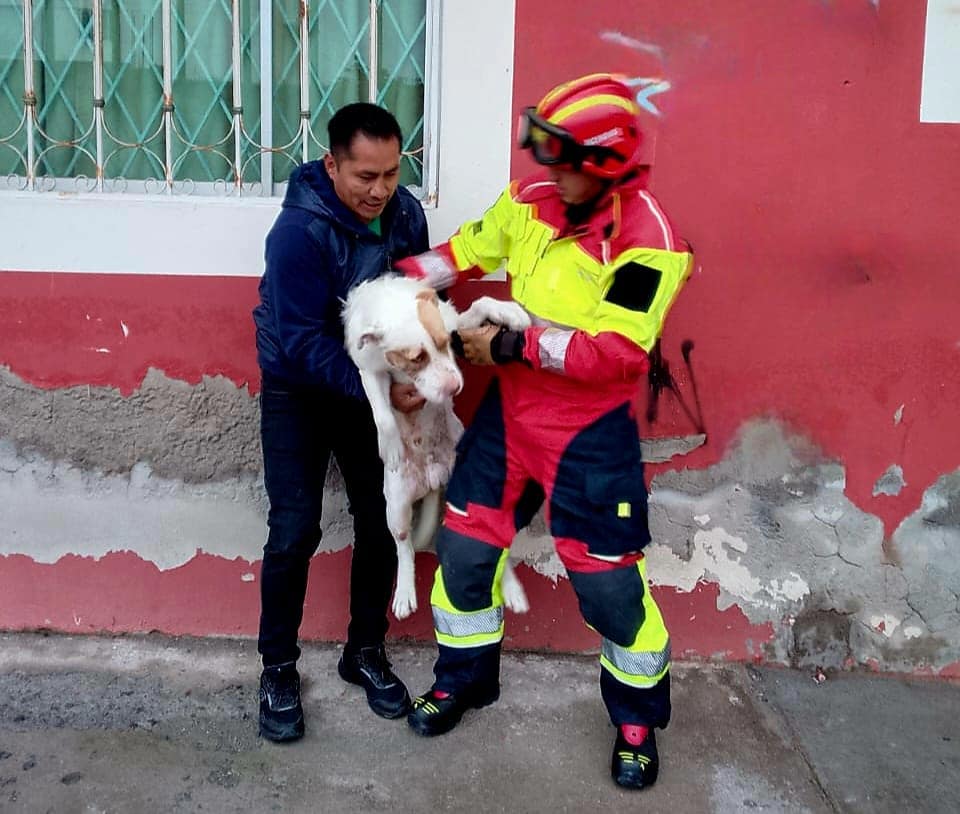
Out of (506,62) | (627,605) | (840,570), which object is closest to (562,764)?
(627,605)

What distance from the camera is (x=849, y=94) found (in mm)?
3445

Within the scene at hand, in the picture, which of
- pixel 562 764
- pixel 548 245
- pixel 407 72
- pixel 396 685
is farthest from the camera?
pixel 407 72

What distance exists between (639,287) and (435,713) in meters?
1.55

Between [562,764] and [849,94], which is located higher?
[849,94]

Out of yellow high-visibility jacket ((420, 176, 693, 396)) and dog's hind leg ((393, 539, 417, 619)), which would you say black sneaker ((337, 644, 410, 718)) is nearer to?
dog's hind leg ((393, 539, 417, 619))

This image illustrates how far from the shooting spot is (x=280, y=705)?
3256mm

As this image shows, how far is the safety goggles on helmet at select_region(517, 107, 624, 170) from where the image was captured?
106 inches

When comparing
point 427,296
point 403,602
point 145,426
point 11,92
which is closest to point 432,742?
point 403,602

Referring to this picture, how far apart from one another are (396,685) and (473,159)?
1.84 metres

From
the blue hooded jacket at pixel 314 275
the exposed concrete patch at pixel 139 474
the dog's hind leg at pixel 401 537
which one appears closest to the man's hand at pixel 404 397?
the blue hooded jacket at pixel 314 275

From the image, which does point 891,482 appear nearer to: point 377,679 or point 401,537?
point 401,537

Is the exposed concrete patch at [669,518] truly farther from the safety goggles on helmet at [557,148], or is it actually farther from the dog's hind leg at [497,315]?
the safety goggles on helmet at [557,148]

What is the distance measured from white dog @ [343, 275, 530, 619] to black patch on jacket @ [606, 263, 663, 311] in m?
0.36

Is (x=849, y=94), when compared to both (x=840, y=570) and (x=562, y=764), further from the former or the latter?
(x=562, y=764)
